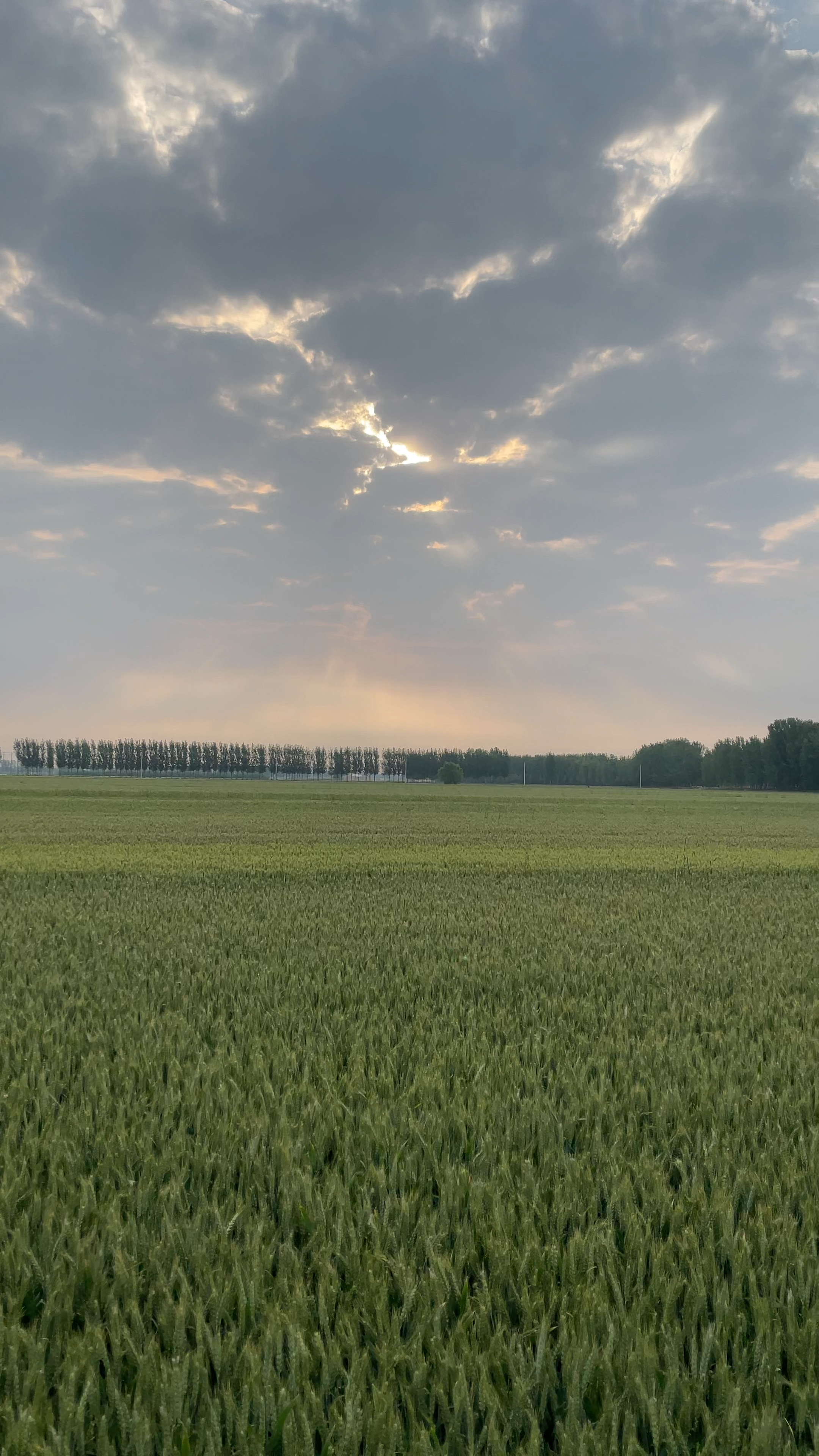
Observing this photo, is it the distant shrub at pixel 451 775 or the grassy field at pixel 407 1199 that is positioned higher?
the grassy field at pixel 407 1199

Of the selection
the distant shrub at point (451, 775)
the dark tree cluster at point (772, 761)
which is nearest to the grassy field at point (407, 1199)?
the dark tree cluster at point (772, 761)

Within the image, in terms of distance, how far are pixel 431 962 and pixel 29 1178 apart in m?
4.52

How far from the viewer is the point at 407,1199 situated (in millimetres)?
2750

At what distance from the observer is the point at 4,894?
40.0ft

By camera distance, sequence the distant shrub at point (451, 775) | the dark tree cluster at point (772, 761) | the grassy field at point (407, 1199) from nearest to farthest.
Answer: the grassy field at point (407, 1199)
the dark tree cluster at point (772, 761)
the distant shrub at point (451, 775)

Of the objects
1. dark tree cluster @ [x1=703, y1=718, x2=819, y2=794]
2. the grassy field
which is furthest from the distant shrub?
the grassy field

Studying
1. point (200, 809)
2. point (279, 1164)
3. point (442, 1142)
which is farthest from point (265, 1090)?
point (200, 809)

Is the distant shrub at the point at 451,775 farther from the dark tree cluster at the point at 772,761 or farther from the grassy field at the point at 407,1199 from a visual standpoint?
the grassy field at the point at 407,1199

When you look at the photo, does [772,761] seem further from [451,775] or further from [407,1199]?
[407,1199]

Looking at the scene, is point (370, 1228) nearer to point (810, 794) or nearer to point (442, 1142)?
point (442, 1142)

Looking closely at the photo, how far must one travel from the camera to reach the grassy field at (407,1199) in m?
1.89

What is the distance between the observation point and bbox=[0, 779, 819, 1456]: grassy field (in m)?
1.89

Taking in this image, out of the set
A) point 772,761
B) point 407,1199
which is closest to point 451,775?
point 772,761

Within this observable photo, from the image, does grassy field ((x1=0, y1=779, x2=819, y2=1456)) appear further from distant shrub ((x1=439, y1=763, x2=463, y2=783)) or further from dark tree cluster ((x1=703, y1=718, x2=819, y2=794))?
distant shrub ((x1=439, y1=763, x2=463, y2=783))
